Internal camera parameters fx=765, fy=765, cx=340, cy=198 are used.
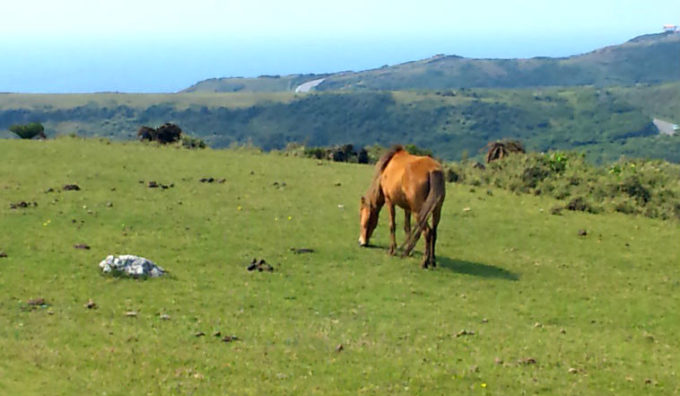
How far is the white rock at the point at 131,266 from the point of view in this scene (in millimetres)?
13469

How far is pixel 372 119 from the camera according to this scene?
394 ft

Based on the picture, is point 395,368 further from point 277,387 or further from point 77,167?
point 77,167

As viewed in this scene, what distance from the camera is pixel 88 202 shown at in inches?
774

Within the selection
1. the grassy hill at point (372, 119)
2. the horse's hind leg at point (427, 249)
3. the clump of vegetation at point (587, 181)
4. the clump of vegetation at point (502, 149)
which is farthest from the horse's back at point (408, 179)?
the grassy hill at point (372, 119)

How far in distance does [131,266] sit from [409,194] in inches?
220

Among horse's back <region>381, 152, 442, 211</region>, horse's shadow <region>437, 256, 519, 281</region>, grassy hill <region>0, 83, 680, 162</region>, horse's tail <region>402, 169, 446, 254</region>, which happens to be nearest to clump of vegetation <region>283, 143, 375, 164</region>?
horse's back <region>381, 152, 442, 211</region>

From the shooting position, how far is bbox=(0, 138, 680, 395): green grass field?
9.46 meters

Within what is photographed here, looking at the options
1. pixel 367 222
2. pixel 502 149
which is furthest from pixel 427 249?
pixel 502 149

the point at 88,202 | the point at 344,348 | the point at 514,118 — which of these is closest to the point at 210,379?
the point at 344,348

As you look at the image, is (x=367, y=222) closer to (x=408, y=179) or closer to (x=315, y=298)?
(x=408, y=179)

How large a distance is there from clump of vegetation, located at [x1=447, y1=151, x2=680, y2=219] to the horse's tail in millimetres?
8232

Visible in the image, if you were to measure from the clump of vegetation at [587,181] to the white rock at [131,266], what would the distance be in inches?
500

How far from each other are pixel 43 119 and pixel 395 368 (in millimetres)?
97237

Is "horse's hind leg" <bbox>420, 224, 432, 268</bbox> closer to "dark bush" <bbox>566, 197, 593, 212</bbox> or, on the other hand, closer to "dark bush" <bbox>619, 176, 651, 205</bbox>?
"dark bush" <bbox>566, 197, 593, 212</bbox>
